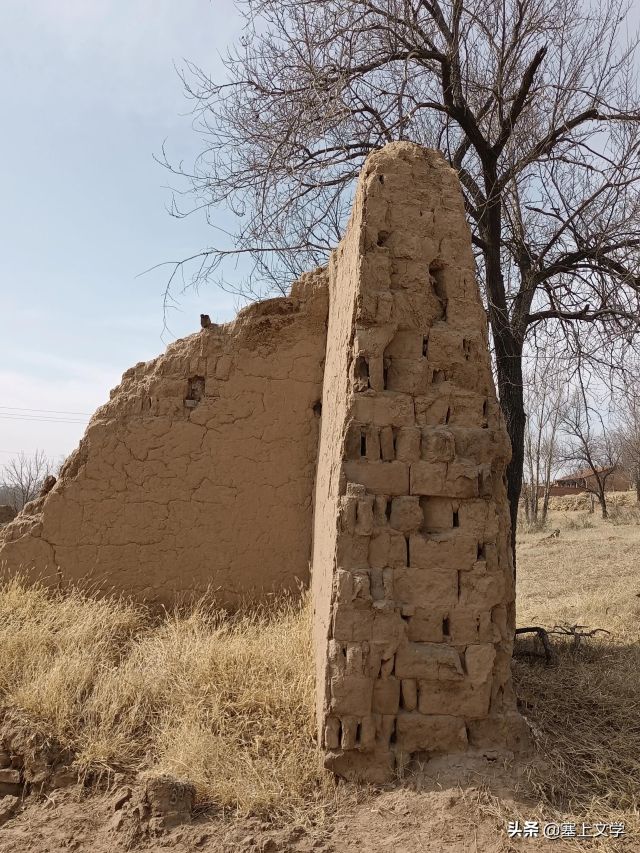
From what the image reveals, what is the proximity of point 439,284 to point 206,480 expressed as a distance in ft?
7.74

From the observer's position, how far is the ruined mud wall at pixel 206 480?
502cm

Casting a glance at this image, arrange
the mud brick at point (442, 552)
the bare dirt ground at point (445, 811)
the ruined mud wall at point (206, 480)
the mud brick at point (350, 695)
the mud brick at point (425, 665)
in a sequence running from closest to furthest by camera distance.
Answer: the bare dirt ground at point (445, 811) < the mud brick at point (350, 695) < the mud brick at point (425, 665) < the mud brick at point (442, 552) < the ruined mud wall at point (206, 480)

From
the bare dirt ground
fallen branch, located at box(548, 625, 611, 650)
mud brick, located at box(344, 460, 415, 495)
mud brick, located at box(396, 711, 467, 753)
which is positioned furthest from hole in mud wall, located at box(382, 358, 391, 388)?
fallen branch, located at box(548, 625, 611, 650)

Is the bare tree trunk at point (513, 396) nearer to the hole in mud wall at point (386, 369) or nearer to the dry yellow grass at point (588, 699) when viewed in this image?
the dry yellow grass at point (588, 699)

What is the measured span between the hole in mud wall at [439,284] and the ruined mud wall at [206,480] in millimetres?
1392

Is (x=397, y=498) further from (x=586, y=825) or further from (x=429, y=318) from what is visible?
(x=586, y=825)

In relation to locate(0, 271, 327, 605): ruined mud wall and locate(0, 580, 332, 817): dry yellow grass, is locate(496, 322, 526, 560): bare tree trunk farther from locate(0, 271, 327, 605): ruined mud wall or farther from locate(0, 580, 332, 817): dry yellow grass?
locate(0, 580, 332, 817): dry yellow grass

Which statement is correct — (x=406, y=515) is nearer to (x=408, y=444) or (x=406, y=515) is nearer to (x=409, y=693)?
(x=408, y=444)

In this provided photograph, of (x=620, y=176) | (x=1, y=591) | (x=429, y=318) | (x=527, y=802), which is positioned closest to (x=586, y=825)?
(x=527, y=802)

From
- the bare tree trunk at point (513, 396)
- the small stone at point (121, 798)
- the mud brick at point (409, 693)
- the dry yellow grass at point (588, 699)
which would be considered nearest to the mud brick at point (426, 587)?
the mud brick at point (409, 693)

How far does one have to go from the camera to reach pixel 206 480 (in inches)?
201

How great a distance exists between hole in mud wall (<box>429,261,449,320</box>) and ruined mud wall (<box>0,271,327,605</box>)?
1.39m

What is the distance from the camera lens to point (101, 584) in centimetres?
505

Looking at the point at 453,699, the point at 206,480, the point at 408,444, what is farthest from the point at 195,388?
the point at 453,699
